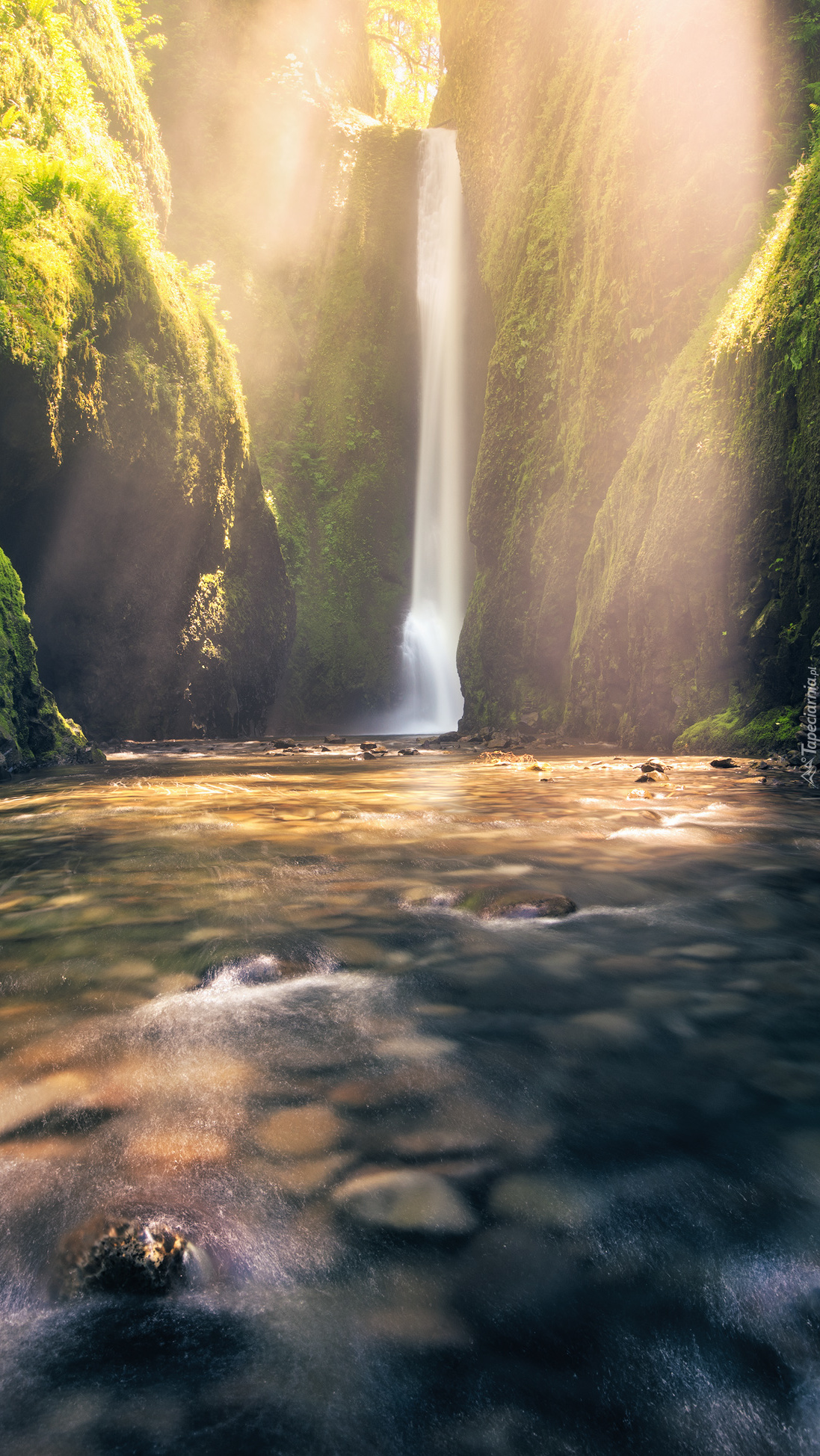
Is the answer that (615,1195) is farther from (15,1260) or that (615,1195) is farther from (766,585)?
(766,585)

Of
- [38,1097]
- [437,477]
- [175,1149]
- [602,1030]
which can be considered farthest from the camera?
[437,477]

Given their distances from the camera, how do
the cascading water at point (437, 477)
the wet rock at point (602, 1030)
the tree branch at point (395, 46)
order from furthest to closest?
the tree branch at point (395, 46)
the cascading water at point (437, 477)
the wet rock at point (602, 1030)

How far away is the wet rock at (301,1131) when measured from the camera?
1.36 m

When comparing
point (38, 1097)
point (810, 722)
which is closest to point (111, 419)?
point (810, 722)

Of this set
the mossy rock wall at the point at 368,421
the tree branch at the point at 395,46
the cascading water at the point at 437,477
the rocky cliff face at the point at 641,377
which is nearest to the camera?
the rocky cliff face at the point at 641,377

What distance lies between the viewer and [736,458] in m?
10.1

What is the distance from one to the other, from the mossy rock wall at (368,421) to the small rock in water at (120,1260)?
2732 cm

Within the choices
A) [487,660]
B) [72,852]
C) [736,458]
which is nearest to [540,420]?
[487,660]

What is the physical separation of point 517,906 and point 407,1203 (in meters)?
1.58

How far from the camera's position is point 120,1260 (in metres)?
1.09

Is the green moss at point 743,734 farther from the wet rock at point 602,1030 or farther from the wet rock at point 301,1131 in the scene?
the wet rock at point 301,1131

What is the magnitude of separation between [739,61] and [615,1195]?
16446mm

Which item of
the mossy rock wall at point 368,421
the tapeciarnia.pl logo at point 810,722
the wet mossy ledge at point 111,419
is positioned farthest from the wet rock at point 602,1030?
the mossy rock wall at point 368,421

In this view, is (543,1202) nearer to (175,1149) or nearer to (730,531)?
(175,1149)
